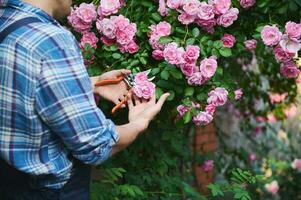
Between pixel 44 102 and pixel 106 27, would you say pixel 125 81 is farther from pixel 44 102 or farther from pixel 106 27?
pixel 44 102

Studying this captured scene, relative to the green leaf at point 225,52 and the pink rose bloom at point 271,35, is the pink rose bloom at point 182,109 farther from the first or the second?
the pink rose bloom at point 271,35

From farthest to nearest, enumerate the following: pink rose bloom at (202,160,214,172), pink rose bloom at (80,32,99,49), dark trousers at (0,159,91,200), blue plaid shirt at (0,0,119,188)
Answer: pink rose bloom at (202,160,214,172)
pink rose bloom at (80,32,99,49)
dark trousers at (0,159,91,200)
blue plaid shirt at (0,0,119,188)

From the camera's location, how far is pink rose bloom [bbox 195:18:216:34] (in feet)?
7.75

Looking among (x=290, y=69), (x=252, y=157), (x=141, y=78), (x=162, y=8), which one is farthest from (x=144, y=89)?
(x=252, y=157)

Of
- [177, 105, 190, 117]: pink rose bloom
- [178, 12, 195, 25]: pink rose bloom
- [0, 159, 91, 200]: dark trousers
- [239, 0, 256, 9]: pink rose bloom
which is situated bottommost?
[0, 159, 91, 200]: dark trousers

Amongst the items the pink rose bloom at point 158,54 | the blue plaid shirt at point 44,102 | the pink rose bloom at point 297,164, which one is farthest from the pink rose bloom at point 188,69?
the pink rose bloom at point 297,164

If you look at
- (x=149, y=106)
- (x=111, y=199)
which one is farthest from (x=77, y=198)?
(x=111, y=199)

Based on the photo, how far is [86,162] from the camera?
1.78 metres

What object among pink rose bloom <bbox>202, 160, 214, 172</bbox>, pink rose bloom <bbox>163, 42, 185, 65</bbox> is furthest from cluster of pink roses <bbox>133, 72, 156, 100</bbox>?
pink rose bloom <bbox>202, 160, 214, 172</bbox>

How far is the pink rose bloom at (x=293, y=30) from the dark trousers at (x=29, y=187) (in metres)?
0.97

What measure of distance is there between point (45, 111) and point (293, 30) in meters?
1.10

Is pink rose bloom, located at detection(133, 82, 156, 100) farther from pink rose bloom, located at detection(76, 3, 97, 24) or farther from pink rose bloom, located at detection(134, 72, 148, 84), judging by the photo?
pink rose bloom, located at detection(76, 3, 97, 24)

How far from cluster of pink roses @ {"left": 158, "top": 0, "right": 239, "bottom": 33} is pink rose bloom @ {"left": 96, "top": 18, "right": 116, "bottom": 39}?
237 mm

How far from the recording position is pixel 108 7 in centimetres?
242
